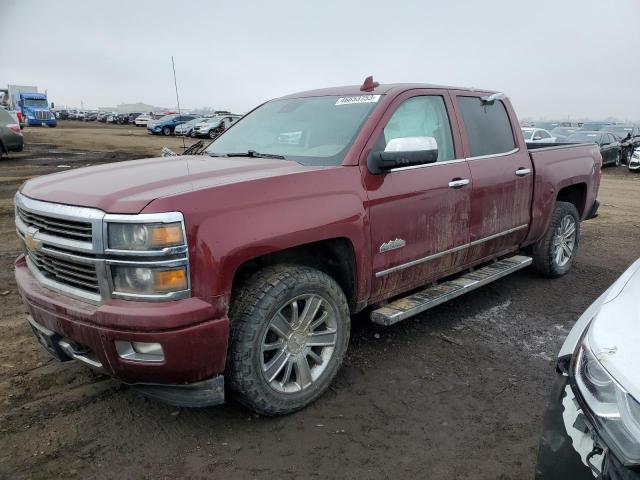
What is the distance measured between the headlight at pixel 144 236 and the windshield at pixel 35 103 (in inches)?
1911

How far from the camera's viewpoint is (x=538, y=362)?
3.66 meters

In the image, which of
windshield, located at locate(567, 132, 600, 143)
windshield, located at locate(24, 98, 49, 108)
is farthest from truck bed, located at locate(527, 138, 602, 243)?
windshield, located at locate(24, 98, 49, 108)

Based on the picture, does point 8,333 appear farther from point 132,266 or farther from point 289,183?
point 289,183

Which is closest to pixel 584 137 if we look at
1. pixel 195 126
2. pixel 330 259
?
pixel 330 259

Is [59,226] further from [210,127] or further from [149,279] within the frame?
[210,127]

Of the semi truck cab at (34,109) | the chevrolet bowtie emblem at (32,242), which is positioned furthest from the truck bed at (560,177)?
the semi truck cab at (34,109)

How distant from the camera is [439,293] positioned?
3855 mm

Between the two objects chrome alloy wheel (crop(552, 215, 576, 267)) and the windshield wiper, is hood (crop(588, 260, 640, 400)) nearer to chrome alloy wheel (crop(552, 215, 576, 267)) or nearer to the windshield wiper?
the windshield wiper

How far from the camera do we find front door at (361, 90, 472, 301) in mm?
3287

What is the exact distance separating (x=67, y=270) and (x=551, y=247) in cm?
458

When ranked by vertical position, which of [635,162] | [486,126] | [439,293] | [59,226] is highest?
[486,126]

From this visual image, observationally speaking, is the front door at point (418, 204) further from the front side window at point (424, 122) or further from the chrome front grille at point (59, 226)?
the chrome front grille at point (59, 226)

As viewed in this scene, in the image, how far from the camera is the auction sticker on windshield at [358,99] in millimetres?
3598

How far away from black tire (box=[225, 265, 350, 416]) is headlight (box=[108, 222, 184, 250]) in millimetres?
537
